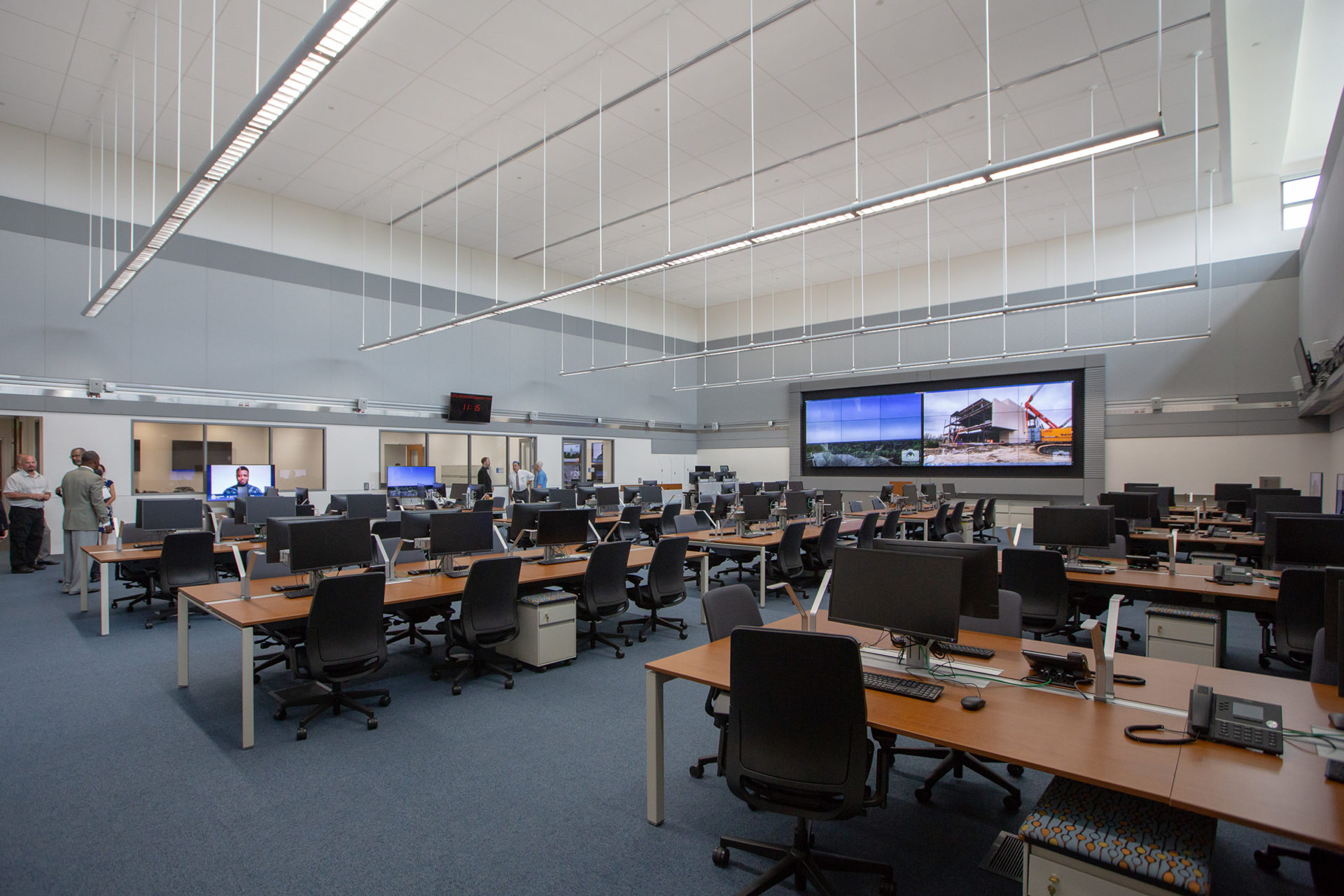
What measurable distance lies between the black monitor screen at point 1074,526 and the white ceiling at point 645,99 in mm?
4728

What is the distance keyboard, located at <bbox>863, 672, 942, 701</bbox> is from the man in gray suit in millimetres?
8542

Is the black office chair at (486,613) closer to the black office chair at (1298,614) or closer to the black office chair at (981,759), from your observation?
the black office chair at (981,759)

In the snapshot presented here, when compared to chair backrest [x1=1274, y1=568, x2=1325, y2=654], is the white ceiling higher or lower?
higher

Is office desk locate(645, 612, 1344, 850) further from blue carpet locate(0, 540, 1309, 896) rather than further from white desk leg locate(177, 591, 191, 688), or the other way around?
white desk leg locate(177, 591, 191, 688)

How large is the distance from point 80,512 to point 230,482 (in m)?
2.93

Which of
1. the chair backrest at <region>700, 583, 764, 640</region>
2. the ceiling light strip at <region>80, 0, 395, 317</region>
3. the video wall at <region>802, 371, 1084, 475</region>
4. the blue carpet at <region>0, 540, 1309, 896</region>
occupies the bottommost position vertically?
the blue carpet at <region>0, 540, 1309, 896</region>

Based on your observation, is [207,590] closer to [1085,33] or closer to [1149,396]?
[1085,33]

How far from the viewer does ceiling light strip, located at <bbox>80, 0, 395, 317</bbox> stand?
10.4ft

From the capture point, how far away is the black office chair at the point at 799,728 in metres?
1.89

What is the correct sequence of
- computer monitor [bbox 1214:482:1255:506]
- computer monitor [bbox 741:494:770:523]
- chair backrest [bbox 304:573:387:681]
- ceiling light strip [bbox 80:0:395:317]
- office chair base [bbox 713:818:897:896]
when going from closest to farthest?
office chair base [bbox 713:818:897:896], ceiling light strip [bbox 80:0:395:317], chair backrest [bbox 304:573:387:681], computer monitor [bbox 741:494:770:523], computer monitor [bbox 1214:482:1255:506]

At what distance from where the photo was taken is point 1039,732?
193 cm

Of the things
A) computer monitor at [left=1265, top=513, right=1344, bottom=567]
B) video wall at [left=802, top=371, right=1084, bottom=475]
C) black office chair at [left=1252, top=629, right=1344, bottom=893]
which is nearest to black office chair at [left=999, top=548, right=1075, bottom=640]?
computer monitor at [left=1265, top=513, right=1344, bottom=567]

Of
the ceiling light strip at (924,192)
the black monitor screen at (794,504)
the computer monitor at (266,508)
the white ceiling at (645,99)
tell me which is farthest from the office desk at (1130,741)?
the computer monitor at (266,508)

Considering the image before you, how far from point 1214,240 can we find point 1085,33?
23.6 feet
